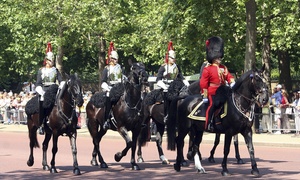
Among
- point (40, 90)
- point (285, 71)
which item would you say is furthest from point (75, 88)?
point (285, 71)

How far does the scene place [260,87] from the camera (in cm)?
1636

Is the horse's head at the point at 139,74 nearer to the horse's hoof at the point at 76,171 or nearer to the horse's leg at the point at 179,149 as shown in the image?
the horse's leg at the point at 179,149

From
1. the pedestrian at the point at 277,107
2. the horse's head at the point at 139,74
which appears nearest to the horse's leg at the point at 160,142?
the horse's head at the point at 139,74

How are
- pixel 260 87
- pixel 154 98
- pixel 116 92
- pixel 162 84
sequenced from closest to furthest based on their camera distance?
pixel 260 87
pixel 116 92
pixel 162 84
pixel 154 98

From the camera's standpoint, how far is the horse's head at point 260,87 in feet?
53.5

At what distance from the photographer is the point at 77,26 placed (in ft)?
146

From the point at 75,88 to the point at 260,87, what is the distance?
3956 millimetres

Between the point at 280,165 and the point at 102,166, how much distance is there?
4043 mm

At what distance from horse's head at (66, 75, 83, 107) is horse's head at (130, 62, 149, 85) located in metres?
1.21

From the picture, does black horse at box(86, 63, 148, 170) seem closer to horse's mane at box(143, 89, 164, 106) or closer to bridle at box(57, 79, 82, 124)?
bridle at box(57, 79, 82, 124)

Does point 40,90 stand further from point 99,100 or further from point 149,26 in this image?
point 149,26

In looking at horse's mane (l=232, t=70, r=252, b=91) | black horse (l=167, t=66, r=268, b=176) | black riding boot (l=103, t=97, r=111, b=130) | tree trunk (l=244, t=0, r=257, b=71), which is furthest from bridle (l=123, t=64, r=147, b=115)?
tree trunk (l=244, t=0, r=257, b=71)

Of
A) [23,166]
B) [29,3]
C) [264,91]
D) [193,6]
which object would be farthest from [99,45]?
[264,91]

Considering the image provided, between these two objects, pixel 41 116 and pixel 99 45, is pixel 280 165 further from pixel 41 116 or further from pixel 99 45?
pixel 99 45
